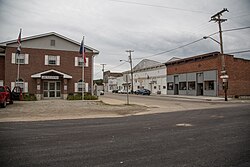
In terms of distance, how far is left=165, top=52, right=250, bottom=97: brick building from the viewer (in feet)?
124

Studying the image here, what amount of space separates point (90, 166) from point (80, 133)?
375 cm

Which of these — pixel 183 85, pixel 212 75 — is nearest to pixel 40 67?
pixel 212 75

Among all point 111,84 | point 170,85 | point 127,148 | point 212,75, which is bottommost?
point 127,148

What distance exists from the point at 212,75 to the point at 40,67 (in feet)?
90.8

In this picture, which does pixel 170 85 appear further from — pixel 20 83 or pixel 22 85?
pixel 20 83

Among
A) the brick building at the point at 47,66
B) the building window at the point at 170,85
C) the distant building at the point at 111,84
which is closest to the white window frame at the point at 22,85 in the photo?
the brick building at the point at 47,66

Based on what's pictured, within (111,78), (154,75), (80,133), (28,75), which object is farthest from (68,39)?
(111,78)

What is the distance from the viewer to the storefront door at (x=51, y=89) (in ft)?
93.9

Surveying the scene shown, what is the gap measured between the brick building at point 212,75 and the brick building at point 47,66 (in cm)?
2112

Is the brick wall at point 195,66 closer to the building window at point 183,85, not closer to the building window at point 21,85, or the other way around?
the building window at point 183,85

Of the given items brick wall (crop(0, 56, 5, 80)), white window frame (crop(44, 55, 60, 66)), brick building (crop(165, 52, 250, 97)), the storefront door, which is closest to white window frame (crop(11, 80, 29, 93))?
the storefront door

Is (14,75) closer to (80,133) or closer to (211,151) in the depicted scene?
(80,133)

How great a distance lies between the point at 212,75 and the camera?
127 ft

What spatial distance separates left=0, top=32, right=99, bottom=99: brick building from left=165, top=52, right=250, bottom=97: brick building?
21.1 m
